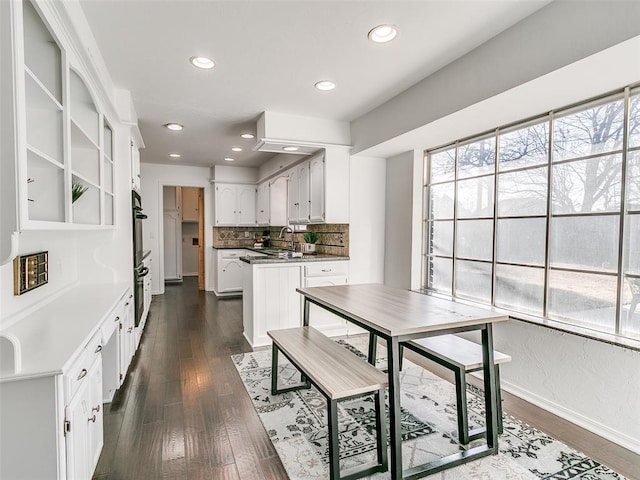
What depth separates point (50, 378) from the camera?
1.21 metres

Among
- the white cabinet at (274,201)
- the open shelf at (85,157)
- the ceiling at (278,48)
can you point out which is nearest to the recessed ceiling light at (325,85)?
the ceiling at (278,48)

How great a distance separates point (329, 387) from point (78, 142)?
7.02ft

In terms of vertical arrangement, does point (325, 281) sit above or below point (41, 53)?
below

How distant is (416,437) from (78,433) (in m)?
1.81

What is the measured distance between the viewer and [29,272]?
192cm

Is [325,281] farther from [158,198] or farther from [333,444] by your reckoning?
[158,198]

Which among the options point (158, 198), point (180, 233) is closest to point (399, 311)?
point (158, 198)

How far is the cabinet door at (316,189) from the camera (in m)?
4.17

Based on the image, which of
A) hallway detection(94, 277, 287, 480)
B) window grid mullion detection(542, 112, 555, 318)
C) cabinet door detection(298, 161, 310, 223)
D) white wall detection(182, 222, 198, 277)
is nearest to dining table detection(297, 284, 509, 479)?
hallway detection(94, 277, 287, 480)

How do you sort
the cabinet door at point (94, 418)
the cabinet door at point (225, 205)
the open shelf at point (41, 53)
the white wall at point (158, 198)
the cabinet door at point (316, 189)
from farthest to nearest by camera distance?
1. the cabinet door at point (225, 205)
2. the white wall at point (158, 198)
3. the cabinet door at point (316, 189)
4. the cabinet door at point (94, 418)
5. the open shelf at point (41, 53)

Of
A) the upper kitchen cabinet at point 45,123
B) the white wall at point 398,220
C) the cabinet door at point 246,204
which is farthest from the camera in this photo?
the cabinet door at point 246,204

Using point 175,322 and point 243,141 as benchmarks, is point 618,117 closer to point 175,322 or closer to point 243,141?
point 243,141

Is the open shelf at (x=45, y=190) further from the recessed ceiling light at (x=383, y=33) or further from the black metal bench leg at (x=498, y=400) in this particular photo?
the black metal bench leg at (x=498, y=400)

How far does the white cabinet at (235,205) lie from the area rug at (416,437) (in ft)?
14.3
